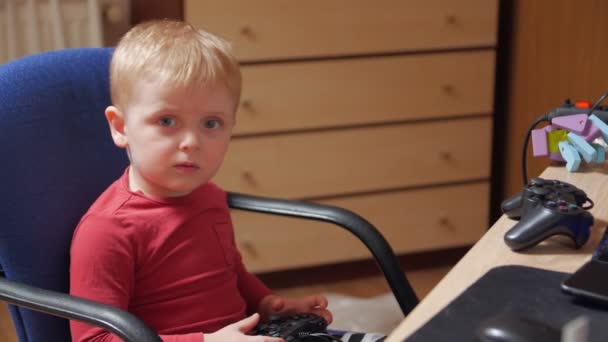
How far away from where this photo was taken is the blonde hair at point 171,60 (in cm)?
103

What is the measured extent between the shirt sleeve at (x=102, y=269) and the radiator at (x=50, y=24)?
1215 mm

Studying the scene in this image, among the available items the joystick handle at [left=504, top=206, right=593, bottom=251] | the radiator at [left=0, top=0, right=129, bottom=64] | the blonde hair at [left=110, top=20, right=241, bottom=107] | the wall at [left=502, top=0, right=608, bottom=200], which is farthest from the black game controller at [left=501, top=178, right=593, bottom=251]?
the radiator at [left=0, top=0, right=129, bottom=64]

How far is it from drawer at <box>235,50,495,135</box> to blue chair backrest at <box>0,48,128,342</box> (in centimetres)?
104

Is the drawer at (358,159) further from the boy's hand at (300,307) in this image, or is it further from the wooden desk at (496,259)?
the wooden desk at (496,259)

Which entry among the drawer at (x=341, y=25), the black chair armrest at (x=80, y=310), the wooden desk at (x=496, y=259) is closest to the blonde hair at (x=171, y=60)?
the black chair armrest at (x=80, y=310)

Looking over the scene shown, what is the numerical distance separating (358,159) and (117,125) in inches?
51.9

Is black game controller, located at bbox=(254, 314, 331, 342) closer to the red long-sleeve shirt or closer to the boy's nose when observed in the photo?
the red long-sleeve shirt

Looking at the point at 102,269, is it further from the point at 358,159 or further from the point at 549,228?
the point at 358,159

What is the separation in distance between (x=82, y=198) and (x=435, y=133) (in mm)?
1460

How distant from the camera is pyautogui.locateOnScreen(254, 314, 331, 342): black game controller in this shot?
106 centimetres

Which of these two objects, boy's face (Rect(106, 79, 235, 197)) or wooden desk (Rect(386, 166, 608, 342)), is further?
boy's face (Rect(106, 79, 235, 197))

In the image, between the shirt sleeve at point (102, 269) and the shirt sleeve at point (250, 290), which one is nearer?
the shirt sleeve at point (102, 269)

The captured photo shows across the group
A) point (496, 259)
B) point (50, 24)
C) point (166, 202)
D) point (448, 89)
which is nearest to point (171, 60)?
point (166, 202)

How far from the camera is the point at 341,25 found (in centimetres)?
223
